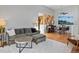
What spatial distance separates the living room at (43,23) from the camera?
2.14 metres

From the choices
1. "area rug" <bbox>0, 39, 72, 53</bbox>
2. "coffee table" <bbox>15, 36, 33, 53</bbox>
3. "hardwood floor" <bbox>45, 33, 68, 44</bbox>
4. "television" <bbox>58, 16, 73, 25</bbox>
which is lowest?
"area rug" <bbox>0, 39, 72, 53</bbox>

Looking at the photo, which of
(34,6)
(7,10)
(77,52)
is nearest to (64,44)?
(77,52)

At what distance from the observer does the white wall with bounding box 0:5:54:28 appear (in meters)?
2.13

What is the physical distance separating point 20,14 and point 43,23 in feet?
1.40

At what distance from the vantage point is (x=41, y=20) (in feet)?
7.23

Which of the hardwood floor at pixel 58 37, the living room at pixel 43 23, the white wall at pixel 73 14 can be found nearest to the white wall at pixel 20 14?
the living room at pixel 43 23

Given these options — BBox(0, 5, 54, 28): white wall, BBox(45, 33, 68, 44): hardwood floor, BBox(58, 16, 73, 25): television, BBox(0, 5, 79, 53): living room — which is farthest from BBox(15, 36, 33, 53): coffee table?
BBox(58, 16, 73, 25): television

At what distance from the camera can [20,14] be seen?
2.18 meters

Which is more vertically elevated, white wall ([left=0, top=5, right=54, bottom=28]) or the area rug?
white wall ([left=0, top=5, right=54, bottom=28])

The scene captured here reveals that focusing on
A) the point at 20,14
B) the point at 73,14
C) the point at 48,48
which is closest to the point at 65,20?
the point at 73,14

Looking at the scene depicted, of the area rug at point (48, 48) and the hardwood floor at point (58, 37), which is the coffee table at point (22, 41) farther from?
the hardwood floor at point (58, 37)

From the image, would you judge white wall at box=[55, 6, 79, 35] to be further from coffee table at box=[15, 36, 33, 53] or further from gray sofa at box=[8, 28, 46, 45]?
coffee table at box=[15, 36, 33, 53]

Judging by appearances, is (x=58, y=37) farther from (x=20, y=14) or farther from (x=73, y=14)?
(x=20, y=14)
